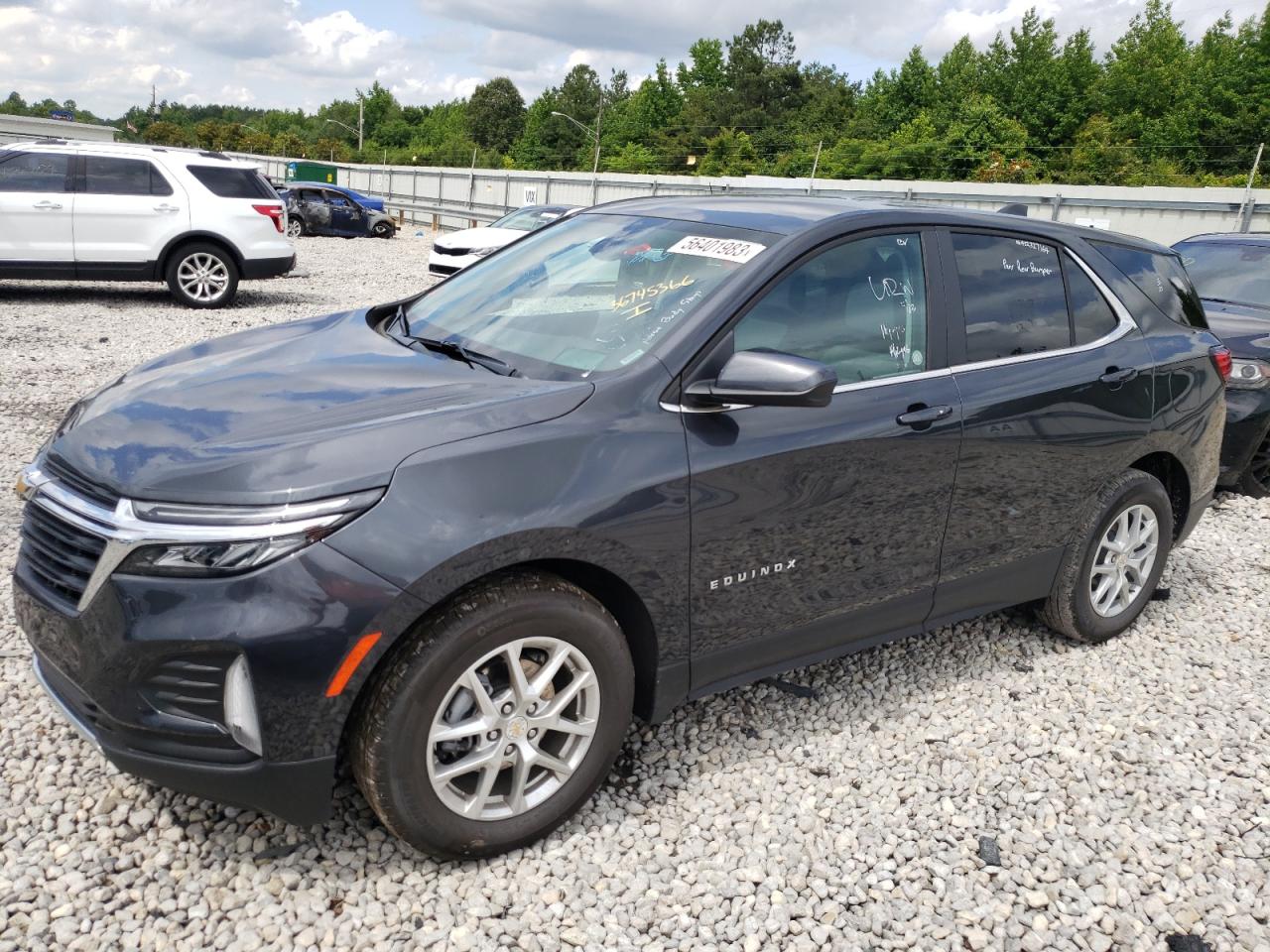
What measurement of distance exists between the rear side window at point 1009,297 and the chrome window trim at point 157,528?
7.81 feet

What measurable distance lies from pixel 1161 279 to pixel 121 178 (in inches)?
436

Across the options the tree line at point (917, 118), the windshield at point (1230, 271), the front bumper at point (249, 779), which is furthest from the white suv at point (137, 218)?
the tree line at point (917, 118)

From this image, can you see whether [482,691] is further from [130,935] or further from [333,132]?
[333,132]

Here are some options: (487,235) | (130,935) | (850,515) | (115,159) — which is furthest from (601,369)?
(487,235)

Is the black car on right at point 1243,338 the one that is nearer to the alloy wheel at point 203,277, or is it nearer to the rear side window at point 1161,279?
the rear side window at point 1161,279

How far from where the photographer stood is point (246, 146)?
84.7 metres

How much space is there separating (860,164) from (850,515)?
63874 millimetres

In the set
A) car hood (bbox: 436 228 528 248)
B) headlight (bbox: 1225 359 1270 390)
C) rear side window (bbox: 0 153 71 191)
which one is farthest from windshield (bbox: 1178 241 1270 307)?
car hood (bbox: 436 228 528 248)

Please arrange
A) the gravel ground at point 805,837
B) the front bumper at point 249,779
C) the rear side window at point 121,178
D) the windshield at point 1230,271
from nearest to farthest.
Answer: the front bumper at point 249,779
the gravel ground at point 805,837
the windshield at point 1230,271
the rear side window at point 121,178

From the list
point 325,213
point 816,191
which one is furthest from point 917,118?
point 816,191

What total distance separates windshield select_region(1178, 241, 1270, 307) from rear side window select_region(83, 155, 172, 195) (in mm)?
10633

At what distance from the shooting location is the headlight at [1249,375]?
6.66 meters

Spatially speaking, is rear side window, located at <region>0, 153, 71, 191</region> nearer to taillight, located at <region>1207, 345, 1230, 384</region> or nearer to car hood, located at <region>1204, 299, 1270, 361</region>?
car hood, located at <region>1204, 299, 1270, 361</region>

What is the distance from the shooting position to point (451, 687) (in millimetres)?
2602
